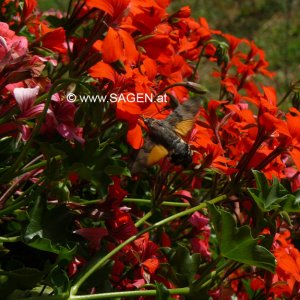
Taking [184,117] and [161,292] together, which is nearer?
[161,292]

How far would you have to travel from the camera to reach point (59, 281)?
0.88m

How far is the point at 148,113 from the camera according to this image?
101cm

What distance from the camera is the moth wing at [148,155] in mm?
976

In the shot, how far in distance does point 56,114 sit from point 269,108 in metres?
0.37

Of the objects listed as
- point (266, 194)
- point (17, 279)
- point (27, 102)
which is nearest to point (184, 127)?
point (266, 194)

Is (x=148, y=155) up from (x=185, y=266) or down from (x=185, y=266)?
up

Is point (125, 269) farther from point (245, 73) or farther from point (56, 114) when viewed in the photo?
point (245, 73)

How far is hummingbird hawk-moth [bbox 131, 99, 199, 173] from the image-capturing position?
989 millimetres

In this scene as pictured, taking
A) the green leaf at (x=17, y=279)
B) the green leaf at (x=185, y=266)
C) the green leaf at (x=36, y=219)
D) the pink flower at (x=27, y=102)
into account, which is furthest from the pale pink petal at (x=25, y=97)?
the green leaf at (x=185, y=266)

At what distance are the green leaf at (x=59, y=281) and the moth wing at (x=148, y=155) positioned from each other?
21 cm

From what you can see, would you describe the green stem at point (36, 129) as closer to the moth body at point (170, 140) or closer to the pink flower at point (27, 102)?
the pink flower at point (27, 102)

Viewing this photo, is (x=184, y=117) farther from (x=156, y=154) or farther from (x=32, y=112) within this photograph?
(x=32, y=112)

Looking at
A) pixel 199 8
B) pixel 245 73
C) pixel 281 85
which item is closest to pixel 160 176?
pixel 245 73

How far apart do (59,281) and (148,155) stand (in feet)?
0.81
